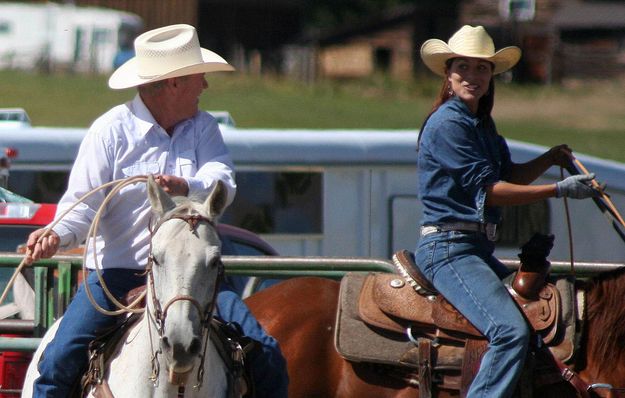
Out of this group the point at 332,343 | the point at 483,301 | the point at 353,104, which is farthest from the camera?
the point at 353,104

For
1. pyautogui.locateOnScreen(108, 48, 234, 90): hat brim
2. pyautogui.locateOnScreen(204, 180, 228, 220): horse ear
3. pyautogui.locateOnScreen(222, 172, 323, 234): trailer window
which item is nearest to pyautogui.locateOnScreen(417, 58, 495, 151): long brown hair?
pyautogui.locateOnScreen(108, 48, 234, 90): hat brim

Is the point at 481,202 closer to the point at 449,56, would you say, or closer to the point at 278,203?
the point at 449,56

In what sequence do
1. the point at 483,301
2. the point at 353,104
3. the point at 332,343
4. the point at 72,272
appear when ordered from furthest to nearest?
the point at 353,104 < the point at 72,272 < the point at 332,343 < the point at 483,301

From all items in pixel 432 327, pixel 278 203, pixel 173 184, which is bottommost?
pixel 278 203

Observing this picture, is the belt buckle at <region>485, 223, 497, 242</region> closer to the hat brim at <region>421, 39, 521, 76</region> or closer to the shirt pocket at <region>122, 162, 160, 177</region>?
the hat brim at <region>421, 39, 521, 76</region>

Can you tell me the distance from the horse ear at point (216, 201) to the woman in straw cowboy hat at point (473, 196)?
4.62 feet

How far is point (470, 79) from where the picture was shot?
5617 mm

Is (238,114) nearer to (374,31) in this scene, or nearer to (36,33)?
(36,33)

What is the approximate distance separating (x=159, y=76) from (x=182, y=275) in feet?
3.45

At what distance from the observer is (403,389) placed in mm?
5734

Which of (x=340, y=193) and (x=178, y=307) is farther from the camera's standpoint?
(x=340, y=193)

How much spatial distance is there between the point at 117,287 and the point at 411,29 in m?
55.2

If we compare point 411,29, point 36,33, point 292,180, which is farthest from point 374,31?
point 292,180

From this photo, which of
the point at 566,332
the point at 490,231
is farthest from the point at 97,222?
the point at 566,332
